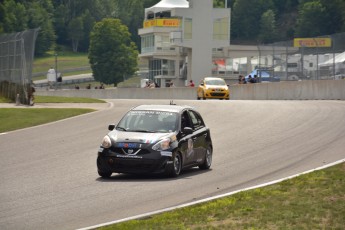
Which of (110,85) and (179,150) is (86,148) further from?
(110,85)

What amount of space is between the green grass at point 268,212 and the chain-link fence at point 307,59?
36.3 meters

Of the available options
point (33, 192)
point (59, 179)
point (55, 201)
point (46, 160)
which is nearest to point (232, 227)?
point (55, 201)

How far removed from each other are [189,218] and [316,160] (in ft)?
29.3

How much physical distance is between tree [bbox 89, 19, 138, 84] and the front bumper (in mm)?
142782

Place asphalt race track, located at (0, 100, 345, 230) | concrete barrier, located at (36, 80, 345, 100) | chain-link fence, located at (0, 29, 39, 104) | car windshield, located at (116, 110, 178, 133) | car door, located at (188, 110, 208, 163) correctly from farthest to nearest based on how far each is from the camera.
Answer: concrete barrier, located at (36, 80, 345, 100)
chain-link fence, located at (0, 29, 39, 104)
car door, located at (188, 110, 208, 163)
car windshield, located at (116, 110, 178, 133)
asphalt race track, located at (0, 100, 345, 230)

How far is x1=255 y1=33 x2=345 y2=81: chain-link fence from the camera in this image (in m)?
51.2

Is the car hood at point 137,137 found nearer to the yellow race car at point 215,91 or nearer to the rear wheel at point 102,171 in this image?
the rear wheel at point 102,171

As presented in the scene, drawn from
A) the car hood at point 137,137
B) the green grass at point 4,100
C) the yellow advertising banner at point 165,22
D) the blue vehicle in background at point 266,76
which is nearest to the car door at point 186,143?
the car hood at point 137,137

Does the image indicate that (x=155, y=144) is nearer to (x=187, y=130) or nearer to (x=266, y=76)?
(x=187, y=130)

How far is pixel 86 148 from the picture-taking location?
969 inches

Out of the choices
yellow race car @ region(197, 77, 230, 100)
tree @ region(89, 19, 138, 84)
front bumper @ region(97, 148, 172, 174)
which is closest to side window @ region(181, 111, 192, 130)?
front bumper @ region(97, 148, 172, 174)

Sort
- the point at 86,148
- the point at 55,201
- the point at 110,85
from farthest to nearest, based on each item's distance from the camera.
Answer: the point at 110,85, the point at 86,148, the point at 55,201

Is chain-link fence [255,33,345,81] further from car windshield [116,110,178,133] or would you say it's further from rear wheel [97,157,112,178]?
rear wheel [97,157,112,178]

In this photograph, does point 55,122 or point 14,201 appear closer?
point 14,201
